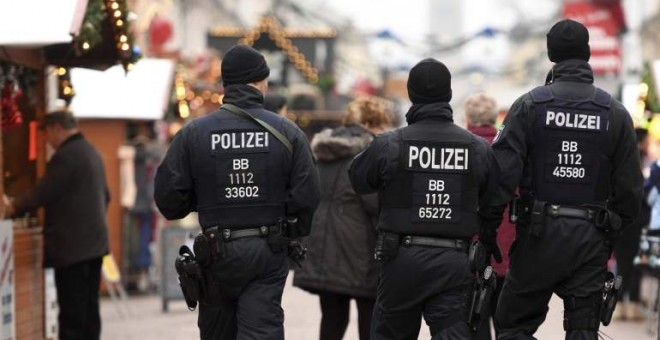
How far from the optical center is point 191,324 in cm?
1664

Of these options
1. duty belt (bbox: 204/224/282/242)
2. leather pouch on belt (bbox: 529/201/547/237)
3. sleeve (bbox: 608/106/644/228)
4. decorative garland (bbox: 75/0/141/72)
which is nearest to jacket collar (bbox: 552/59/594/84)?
sleeve (bbox: 608/106/644/228)

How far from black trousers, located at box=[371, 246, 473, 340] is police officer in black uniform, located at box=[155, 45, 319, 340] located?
648 mm

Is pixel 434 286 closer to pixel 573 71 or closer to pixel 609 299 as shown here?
pixel 609 299

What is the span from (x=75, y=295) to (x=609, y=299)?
199 inches

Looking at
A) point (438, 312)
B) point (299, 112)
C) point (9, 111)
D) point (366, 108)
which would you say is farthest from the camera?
point (299, 112)

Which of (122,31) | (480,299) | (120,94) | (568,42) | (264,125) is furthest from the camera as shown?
(120,94)

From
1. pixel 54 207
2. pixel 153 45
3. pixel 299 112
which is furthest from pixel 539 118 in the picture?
pixel 299 112

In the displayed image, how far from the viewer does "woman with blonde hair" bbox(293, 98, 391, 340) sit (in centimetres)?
1100

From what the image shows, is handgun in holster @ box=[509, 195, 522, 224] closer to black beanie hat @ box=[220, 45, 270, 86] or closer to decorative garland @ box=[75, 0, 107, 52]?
black beanie hat @ box=[220, 45, 270, 86]

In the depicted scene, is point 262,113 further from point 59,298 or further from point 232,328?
point 59,298

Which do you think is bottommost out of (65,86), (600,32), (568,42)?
(65,86)

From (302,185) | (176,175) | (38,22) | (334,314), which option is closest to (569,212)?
(302,185)

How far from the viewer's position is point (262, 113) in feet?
30.3

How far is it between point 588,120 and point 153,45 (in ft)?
73.5
